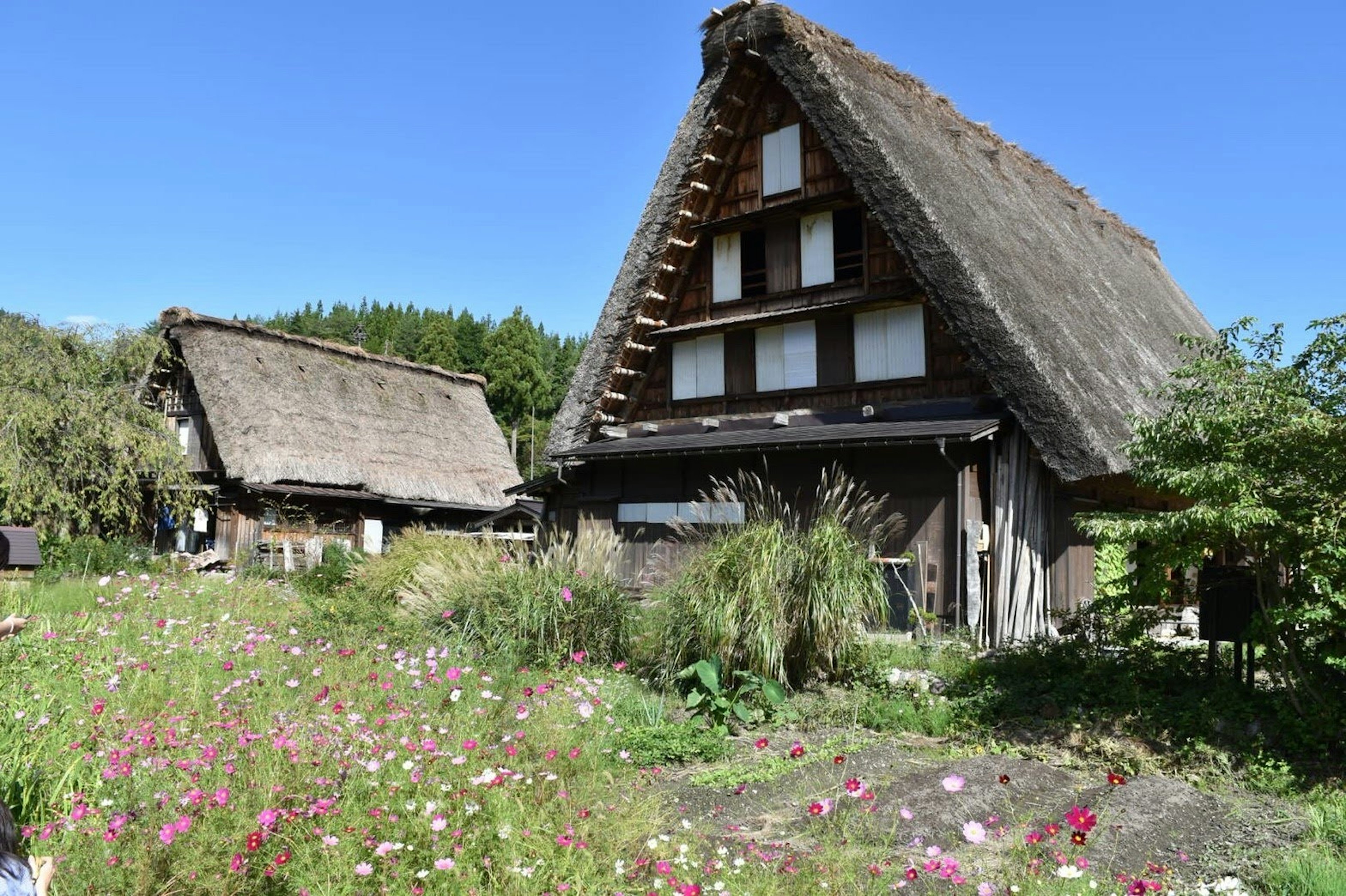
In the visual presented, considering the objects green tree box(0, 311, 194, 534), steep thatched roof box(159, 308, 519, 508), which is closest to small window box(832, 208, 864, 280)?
steep thatched roof box(159, 308, 519, 508)

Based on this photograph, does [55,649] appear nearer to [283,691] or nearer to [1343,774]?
[283,691]

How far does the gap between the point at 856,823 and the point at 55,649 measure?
571 centimetres

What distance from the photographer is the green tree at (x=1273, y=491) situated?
18.2ft

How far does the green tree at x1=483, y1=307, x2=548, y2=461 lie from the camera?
46906 millimetres

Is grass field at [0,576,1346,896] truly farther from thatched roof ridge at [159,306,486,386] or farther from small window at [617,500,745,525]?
thatched roof ridge at [159,306,486,386]

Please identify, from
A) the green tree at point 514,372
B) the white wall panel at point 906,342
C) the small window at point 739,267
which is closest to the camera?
the white wall panel at point 906,342

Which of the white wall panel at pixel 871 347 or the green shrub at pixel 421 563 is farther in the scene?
the white wall panel at pixel 871 347

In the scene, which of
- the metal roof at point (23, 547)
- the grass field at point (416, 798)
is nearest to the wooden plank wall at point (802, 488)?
the grass field at point (416, 798)

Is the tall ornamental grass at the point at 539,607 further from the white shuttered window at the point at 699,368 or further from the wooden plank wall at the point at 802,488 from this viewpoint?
the white shuttered window at the point at 699,368

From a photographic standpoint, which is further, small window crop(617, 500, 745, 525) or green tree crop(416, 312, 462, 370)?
green tree crop(416, 312, 462, 370)

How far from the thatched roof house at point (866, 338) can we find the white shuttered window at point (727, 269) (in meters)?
0.04

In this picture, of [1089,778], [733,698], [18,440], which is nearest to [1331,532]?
[1089,778]

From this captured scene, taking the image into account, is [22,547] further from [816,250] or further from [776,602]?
[816,250]

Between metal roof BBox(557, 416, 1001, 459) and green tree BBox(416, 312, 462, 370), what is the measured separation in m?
35.7
